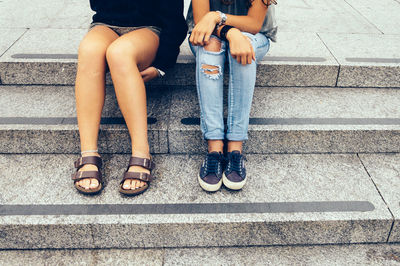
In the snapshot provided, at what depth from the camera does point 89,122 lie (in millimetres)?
2082

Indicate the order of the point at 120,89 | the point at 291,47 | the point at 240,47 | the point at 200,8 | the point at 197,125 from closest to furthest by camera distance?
the point at 240,47 → the point at 120,89 → the point at 200,8 → the point at 197,125 → the point at 291,47

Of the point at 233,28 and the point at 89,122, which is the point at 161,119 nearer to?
the point at 89,122

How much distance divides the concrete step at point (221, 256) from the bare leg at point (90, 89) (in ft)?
1.42

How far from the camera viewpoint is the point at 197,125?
238 cm

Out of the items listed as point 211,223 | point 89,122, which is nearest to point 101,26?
point 89,122

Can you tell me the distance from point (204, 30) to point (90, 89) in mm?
781

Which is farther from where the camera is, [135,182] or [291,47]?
[291,47]

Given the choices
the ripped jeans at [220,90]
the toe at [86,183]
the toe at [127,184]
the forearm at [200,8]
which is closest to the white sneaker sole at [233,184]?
the ripped jeans at [220,90]

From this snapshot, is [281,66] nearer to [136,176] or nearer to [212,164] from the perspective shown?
[212,164]

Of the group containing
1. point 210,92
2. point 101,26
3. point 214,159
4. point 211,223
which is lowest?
point 211,223

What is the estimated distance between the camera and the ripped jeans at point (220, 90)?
2041 mm

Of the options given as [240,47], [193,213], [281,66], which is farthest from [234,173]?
[281,66]

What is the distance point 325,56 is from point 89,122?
2017 millimetres

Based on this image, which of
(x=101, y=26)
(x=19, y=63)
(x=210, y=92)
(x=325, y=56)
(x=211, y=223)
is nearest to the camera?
(x=211, y=223)
